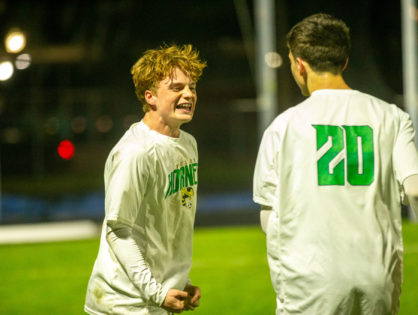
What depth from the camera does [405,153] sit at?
190 centimetres

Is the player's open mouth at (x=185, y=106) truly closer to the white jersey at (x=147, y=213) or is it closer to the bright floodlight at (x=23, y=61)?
the white jersey at (x=147, y=213)

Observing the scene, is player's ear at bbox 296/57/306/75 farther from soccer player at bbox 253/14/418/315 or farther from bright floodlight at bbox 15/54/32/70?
bright floodlight at bbox 15/54/32/70

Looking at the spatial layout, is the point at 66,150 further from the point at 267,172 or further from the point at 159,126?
the point at 267,172

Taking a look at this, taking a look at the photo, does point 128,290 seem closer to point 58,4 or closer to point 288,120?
point 288,120

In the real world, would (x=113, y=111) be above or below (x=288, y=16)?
below

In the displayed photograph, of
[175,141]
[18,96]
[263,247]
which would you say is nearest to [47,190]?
[18,96]

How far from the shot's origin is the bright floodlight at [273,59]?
31.0 feet

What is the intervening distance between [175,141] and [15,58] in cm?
867

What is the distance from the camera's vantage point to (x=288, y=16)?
32.5 feet

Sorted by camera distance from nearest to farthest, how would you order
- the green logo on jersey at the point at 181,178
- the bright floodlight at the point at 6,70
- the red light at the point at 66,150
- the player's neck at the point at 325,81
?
the player's neck at the point at 325,81 < the green logo on jersey at the point at 181,178 < the bright floodlight at the point at 6,70 < the red light at the point at 66,150

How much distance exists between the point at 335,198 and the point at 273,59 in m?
7.88

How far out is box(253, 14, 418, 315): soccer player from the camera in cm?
191

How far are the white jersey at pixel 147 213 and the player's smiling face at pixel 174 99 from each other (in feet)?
0.22

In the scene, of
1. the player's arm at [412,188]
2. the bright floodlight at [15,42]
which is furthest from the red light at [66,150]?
the player's arm at [412,188]
